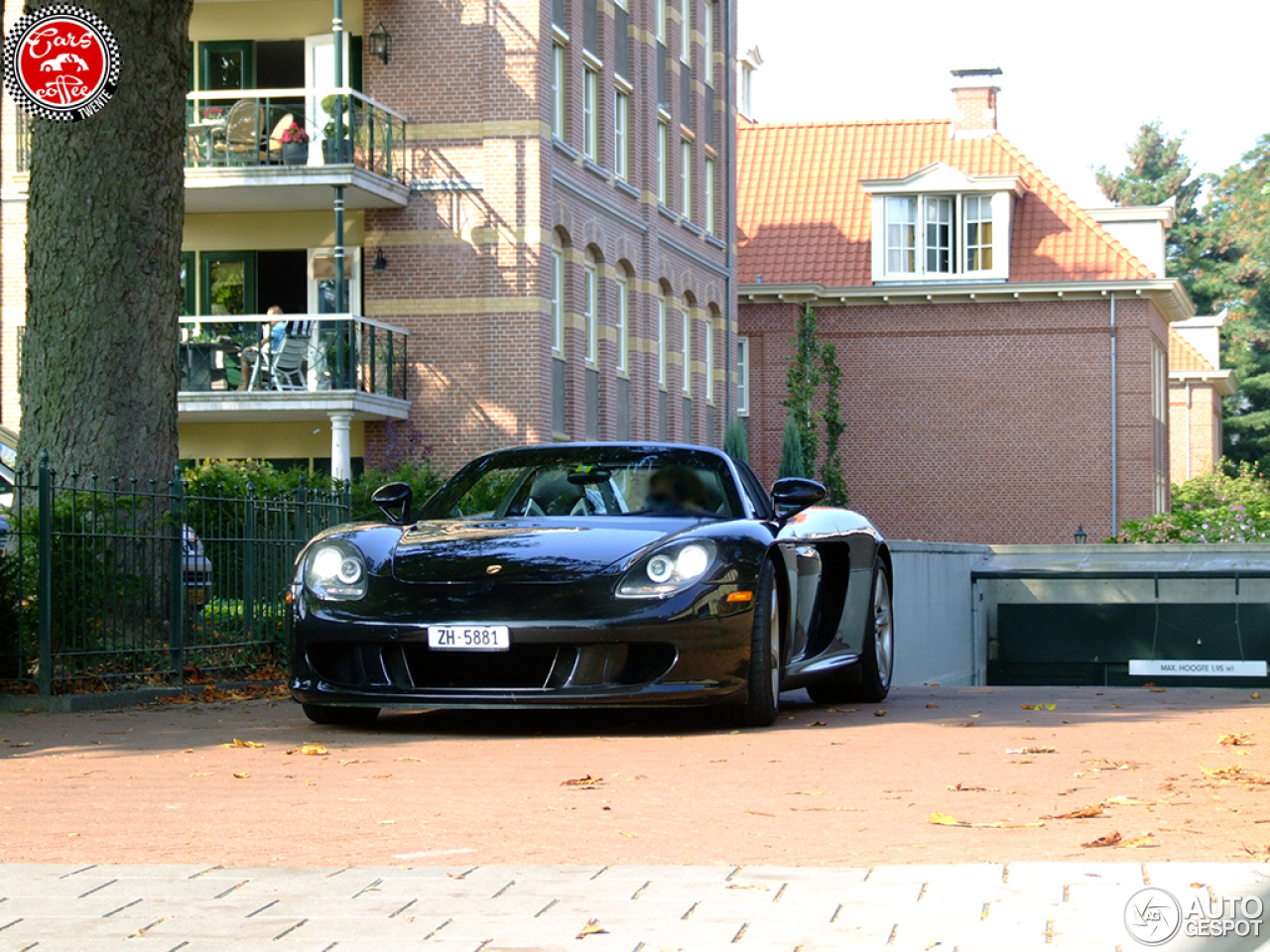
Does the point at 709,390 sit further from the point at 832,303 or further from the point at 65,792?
the point at 65,792

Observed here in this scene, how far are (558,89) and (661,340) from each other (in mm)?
7445

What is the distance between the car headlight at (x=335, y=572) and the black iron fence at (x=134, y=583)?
2238 millimetres

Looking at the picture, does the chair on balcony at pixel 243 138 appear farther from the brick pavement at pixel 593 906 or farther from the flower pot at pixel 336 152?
the brick pavement at pixel 593 906

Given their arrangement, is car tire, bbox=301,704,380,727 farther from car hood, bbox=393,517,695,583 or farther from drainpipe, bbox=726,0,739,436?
drainpipe, bbox=726,0,739,436

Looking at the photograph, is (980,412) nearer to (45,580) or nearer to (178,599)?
(178,599)

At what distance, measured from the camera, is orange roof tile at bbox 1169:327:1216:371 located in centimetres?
6775

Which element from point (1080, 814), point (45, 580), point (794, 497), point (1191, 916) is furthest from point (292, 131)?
point (1191, 916)

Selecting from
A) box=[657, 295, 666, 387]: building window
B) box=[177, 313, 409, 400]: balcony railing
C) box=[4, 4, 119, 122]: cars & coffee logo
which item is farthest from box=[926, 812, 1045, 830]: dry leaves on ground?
box=[657, 295, 666, 387]: building window

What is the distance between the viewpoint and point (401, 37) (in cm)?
2962

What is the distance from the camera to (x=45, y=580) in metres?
10.1

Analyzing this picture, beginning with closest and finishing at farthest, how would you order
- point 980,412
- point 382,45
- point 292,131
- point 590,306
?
point 292,131 < point 382,45 < point 590,306 < point 980,412

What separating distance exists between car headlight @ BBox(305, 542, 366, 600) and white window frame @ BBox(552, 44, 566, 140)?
22494 millimetres

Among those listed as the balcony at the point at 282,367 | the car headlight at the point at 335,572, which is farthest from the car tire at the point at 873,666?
the balcony at the point at 282,367

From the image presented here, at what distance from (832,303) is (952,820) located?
41218mm
